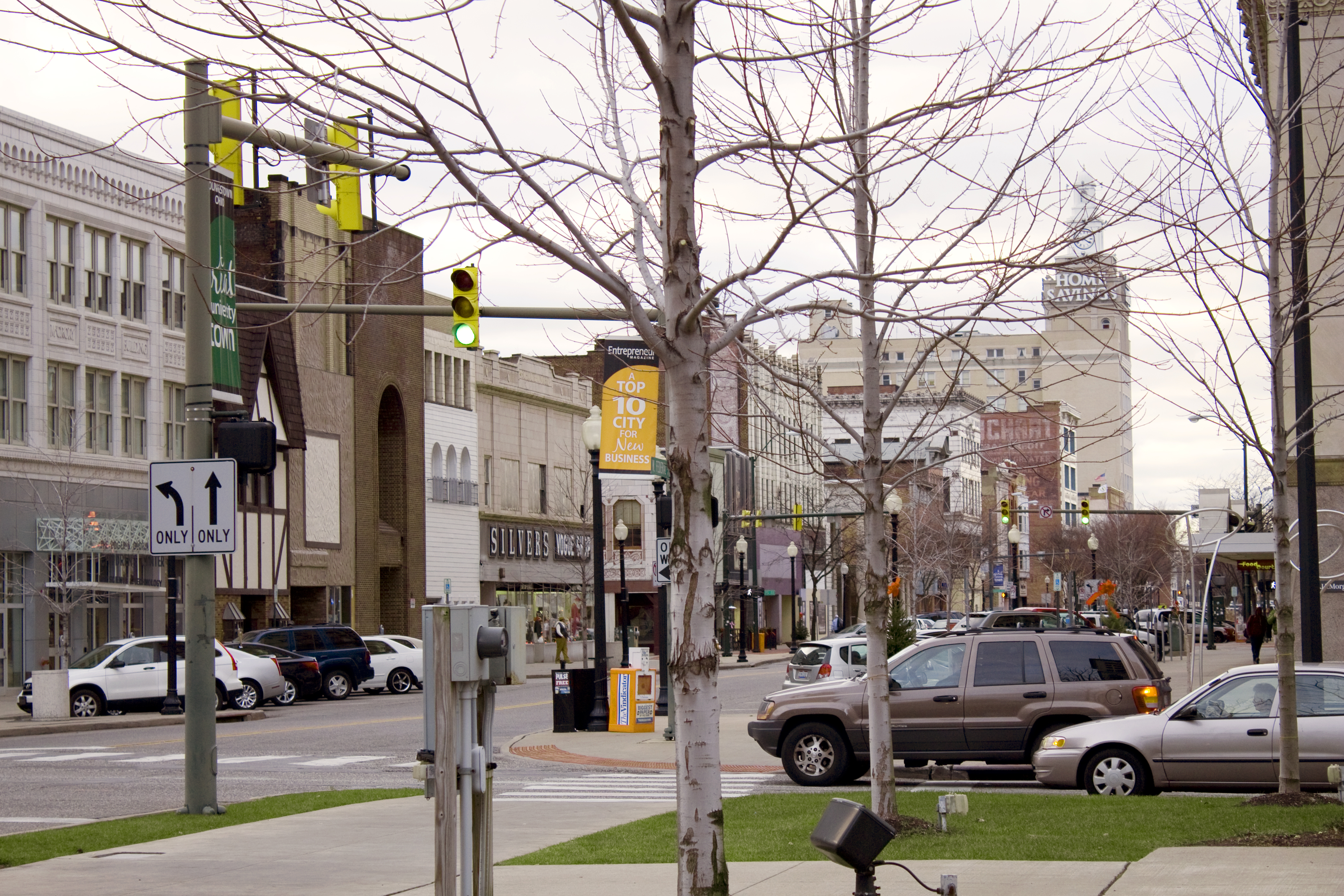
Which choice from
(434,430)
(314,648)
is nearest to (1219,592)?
(434,430)

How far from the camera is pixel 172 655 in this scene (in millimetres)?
32219

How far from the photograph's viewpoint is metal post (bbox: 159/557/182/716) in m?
32.1

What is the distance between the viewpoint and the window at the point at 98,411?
4334 centimetres

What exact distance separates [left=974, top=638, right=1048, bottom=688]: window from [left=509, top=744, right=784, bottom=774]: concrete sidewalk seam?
3.25m

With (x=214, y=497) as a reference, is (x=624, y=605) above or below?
below

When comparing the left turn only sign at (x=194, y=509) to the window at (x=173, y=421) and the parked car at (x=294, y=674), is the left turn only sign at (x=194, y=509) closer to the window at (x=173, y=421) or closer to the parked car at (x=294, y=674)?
the parked car at (x=294, y=674)

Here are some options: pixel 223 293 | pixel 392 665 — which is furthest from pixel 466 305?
pixel 392 665

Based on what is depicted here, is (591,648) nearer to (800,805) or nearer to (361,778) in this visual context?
(361,778)

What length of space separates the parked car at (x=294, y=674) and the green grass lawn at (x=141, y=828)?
2158 cm

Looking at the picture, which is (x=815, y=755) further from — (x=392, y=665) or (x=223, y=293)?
(x=392, y=665)

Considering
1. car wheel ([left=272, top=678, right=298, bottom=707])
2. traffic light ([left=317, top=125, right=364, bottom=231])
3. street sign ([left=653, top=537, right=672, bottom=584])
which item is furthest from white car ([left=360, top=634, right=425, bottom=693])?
traffic light ([left=317, top=125, right=364, bottom=231])

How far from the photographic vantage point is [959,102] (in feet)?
25.6

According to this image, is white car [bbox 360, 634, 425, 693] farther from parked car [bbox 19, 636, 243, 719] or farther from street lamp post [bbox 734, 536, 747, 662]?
street lamp post [bbox 734, 536, 747, 662]

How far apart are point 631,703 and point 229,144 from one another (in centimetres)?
1469
